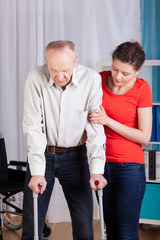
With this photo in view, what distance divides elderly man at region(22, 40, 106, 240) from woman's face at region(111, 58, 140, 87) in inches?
4.2

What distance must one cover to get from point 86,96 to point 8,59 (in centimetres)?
205

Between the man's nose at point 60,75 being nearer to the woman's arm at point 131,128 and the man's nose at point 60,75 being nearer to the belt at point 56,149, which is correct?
the woman's arm at point 131,128

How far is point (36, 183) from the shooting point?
5.43 feet

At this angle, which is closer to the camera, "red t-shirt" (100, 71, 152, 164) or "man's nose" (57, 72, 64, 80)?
"man's nose" (57, 72, 64, 80)

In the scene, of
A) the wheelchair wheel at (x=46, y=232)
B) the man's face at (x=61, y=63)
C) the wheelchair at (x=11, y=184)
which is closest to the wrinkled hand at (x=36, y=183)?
the man's face at (x=61, y=63)

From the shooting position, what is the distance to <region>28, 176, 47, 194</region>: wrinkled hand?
1.65 meters

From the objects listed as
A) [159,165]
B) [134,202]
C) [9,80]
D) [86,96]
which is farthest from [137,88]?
[9,80]

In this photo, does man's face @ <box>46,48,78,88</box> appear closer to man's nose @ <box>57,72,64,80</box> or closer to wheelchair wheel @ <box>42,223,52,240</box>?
man's nose @ <box>57,72,64,80</box>

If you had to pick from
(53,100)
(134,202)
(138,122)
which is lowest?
(134,202)

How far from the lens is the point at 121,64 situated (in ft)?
5.86

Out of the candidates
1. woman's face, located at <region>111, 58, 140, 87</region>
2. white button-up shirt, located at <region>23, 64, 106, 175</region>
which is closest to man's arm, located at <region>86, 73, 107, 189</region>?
white button-up shirt, located at <region>23, 64, 106, 175</region>

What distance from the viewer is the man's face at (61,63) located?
1.57 meters

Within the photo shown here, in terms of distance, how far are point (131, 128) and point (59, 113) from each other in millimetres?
392

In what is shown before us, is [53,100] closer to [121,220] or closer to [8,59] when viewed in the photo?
[121,220]
